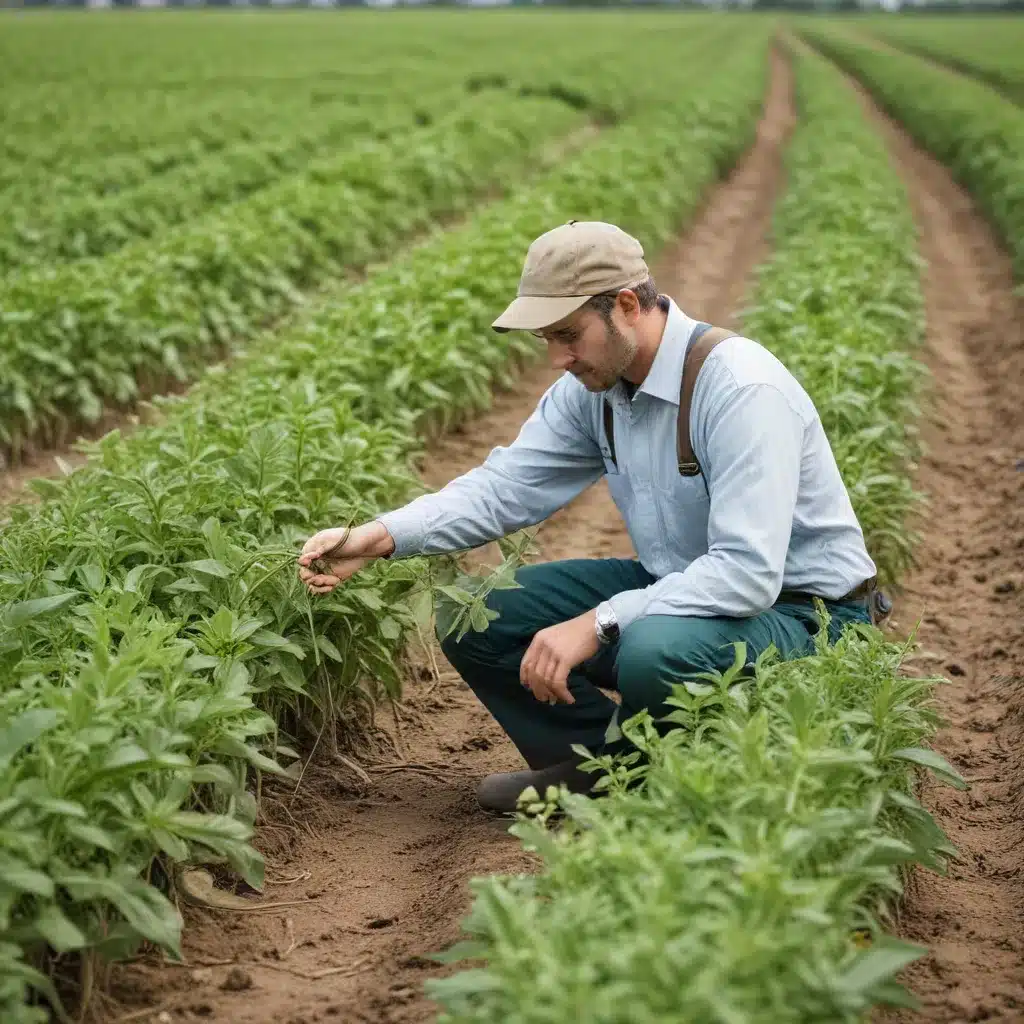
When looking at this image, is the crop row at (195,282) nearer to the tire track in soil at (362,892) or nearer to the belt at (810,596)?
the tire track in soil at (362,892)

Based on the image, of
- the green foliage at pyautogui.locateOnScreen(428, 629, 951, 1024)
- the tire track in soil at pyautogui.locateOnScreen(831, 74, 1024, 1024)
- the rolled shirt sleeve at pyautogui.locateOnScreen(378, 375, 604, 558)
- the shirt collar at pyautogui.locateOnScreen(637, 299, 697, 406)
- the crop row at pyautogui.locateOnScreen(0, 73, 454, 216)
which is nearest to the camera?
the green foliage at pyautogui.locateOnScreen(428, 629, 951, 1024)

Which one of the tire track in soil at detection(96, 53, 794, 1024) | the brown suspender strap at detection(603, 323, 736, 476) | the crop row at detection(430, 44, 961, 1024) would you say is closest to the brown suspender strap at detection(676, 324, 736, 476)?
the brown suspender strap at detection(603, 323, 736, 476)

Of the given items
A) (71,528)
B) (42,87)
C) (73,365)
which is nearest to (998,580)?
(71,528)

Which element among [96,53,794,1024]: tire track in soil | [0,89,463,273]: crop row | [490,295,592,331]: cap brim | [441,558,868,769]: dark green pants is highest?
[490,295,592,331]: cap brim

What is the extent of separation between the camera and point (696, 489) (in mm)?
3654

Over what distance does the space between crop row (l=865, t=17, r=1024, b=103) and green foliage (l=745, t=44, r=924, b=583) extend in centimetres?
1698

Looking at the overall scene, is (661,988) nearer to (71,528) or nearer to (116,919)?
(116,919)

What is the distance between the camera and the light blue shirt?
3396 mm

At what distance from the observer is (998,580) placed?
5.88 m

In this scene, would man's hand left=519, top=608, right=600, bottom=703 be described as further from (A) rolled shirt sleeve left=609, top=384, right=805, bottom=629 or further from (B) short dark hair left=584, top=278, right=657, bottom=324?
(B) short dark hair left=584, top=278, right=657, bottom=324

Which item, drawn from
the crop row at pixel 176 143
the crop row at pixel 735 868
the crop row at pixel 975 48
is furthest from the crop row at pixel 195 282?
the crop row at pixel 975 48

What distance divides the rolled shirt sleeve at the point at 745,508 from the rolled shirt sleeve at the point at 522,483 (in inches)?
22.9

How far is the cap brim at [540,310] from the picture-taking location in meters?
3.42

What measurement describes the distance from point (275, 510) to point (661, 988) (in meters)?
2.49
